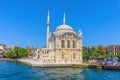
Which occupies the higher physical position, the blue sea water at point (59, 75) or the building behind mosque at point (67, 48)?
the building behind mosque at point (67, 48)

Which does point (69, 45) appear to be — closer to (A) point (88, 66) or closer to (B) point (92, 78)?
(A) point (88, 66)

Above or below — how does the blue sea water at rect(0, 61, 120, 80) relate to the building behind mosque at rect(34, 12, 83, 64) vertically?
below

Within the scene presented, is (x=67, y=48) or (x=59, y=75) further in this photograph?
(x=67, y=48)

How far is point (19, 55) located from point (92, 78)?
113416 mm

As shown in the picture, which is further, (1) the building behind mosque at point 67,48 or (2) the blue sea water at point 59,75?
(1) the building behind mosque at point 67,48

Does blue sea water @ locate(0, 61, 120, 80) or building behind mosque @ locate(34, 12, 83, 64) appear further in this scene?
building behind mosque @ locate(34, 12, 83, 64)

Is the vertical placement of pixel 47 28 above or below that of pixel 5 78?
above

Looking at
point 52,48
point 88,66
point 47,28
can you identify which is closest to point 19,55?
point 47,28

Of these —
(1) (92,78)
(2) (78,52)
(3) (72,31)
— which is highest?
(3) (72,31)

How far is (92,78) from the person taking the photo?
191 feet

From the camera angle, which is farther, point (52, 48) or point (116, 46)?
point (116, 46)

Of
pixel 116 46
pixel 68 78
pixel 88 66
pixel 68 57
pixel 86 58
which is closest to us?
pixel 68 78

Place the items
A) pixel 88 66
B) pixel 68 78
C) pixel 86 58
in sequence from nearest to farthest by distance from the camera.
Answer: pixel 68 78 < pixel 88 66 < pixel 86 58

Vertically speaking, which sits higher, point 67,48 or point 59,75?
point 67,48
